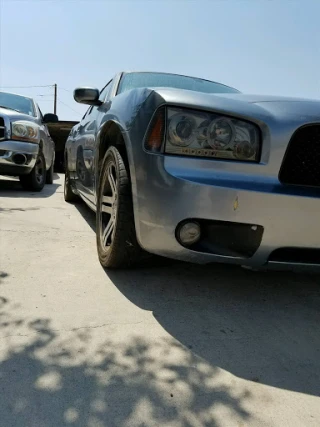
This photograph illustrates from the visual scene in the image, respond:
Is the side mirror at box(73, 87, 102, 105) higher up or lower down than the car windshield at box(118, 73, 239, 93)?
lower down

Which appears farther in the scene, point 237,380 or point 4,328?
point 4,328

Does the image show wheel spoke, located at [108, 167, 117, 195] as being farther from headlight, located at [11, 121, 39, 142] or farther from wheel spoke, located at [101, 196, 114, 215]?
headlight, located at [11, 121, 39, 142]

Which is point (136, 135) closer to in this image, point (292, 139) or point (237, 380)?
point (292, 139)

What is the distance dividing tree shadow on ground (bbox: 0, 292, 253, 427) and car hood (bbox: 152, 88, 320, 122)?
3.69 feet

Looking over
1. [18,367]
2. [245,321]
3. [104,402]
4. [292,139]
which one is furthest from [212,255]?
[18,367]

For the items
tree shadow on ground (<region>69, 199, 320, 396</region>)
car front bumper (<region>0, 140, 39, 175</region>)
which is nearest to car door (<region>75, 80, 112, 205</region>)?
tree shadow on ground (<region>69, 199, 320, 396</region>)

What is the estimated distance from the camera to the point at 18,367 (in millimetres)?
1447

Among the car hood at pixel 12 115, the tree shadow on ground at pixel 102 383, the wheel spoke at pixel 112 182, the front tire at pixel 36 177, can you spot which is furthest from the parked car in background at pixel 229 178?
the front tire at pixel 36 177

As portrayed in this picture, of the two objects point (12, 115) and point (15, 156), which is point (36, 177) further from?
point (12, 115)

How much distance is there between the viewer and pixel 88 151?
3473 millimetres

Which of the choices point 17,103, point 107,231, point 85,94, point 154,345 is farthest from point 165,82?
point 17,103

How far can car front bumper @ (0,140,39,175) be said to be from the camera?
552 cm

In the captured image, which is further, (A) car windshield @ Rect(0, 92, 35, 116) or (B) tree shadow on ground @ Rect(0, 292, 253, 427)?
(A) car windshield @ Rect(0, 92, 35, 116)

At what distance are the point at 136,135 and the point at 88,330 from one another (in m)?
1.02
